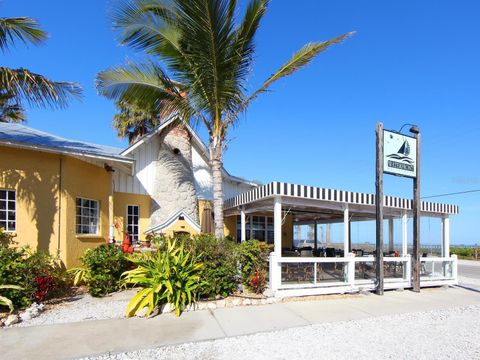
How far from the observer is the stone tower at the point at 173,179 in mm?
13914

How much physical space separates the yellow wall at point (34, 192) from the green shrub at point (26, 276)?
107 cm

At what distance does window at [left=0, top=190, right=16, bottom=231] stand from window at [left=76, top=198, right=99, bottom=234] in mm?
1743

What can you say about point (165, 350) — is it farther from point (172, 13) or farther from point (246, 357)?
point (172, 13)

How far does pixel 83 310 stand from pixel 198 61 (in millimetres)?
6912

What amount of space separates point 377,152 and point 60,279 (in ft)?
31.0

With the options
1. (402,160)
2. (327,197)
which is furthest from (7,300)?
(402,160)

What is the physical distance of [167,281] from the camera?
771cm

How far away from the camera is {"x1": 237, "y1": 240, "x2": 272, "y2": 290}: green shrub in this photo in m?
9.26

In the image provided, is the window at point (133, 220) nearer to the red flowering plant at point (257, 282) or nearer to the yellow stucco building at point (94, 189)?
the yellow stucco building at point (94, 189)

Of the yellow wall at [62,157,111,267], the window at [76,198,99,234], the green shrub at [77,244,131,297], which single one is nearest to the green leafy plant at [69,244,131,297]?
the green shrub at [77,244,131,297]

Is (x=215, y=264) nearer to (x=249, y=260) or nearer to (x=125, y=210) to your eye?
(x=249, y=260)

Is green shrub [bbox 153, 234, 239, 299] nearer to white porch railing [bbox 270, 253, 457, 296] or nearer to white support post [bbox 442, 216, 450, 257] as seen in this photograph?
white porch railing [bbox 270, 253, 457, 296]

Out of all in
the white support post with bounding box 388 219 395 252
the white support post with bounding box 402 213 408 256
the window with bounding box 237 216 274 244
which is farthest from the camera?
the window with bounding box 237 216 274 244

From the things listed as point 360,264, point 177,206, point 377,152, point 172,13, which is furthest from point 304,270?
point 172,13
